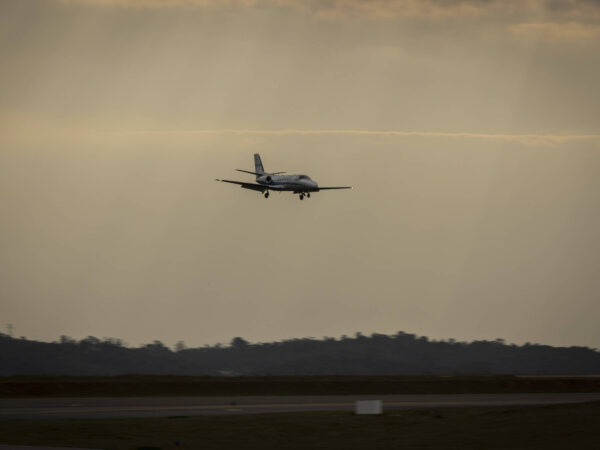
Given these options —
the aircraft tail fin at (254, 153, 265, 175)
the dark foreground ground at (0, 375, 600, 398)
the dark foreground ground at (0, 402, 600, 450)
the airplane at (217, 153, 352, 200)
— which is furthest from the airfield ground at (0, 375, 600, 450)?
the aircraft tail fin at (254, 153, 265, 175)

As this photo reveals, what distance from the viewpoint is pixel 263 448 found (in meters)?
43.6

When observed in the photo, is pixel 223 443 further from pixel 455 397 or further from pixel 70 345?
pixel 70 345

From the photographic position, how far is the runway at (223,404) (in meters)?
56.0

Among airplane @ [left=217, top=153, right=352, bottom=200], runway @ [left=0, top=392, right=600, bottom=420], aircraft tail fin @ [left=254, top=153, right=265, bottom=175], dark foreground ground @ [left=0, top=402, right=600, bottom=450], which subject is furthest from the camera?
aircraft tail fin @ [left=254, top=153, right=265, bottom=175]

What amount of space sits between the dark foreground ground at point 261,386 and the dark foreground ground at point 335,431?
22241mm

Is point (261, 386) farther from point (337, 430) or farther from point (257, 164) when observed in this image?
point (257, 164)

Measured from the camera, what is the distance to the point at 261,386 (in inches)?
3127

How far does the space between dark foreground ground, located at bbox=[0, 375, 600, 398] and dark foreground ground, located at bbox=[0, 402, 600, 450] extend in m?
22.2

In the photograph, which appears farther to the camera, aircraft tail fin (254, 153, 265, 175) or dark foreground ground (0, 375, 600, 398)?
aircraft tail fin (254, 153, 265, 175)

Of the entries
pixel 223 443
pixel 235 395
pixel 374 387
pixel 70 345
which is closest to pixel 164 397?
pixel 235 395

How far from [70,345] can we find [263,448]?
500 ft

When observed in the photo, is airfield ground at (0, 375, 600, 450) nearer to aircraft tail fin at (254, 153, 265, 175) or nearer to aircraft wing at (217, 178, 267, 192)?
aircraft wing at (217, 178, 267, 192)

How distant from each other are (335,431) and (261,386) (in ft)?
103

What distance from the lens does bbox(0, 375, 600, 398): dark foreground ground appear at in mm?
73000
